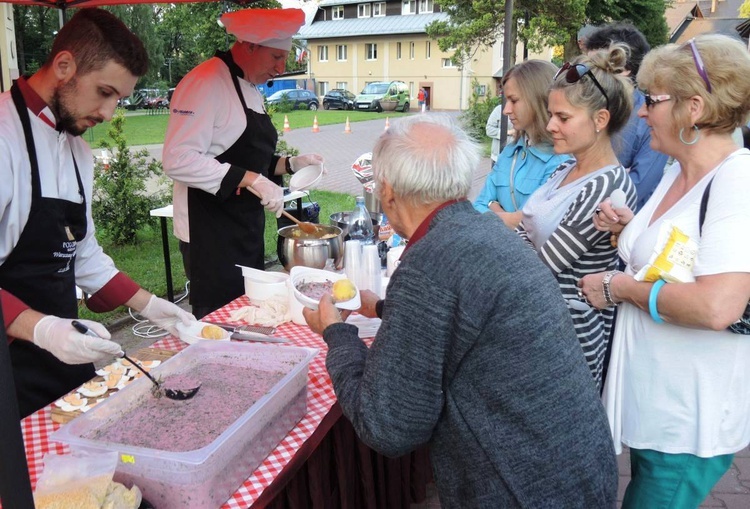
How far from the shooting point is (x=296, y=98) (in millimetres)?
30094

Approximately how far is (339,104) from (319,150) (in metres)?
17.2

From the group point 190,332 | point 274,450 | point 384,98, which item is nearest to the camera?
point 274,450

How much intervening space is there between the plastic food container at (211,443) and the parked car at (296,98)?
28.7 m

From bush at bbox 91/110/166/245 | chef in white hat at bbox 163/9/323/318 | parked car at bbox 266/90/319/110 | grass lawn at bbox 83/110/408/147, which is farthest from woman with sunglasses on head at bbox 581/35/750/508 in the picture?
parked car at bbox 266/90/319/110

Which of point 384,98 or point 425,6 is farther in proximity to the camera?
point 425,6

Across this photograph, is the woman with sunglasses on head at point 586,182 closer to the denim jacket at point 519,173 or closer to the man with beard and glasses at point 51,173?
the denim jacket at point 519,173

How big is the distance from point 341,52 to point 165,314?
3999 centimetres

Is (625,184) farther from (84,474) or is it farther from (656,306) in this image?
(84,474)

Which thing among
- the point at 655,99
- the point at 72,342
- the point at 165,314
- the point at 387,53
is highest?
the point at 387,53

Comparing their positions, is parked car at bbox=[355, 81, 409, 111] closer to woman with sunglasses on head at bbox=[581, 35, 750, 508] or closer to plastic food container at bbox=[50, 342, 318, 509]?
woman with sunglasses on head at bbox=[581, 35, 750, 508]

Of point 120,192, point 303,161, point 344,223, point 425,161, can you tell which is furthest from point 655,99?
point 120,192

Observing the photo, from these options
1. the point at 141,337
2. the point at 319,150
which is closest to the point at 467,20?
the point at 319,150

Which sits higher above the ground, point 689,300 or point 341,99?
point 341,99

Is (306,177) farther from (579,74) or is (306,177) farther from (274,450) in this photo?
(274,450)
